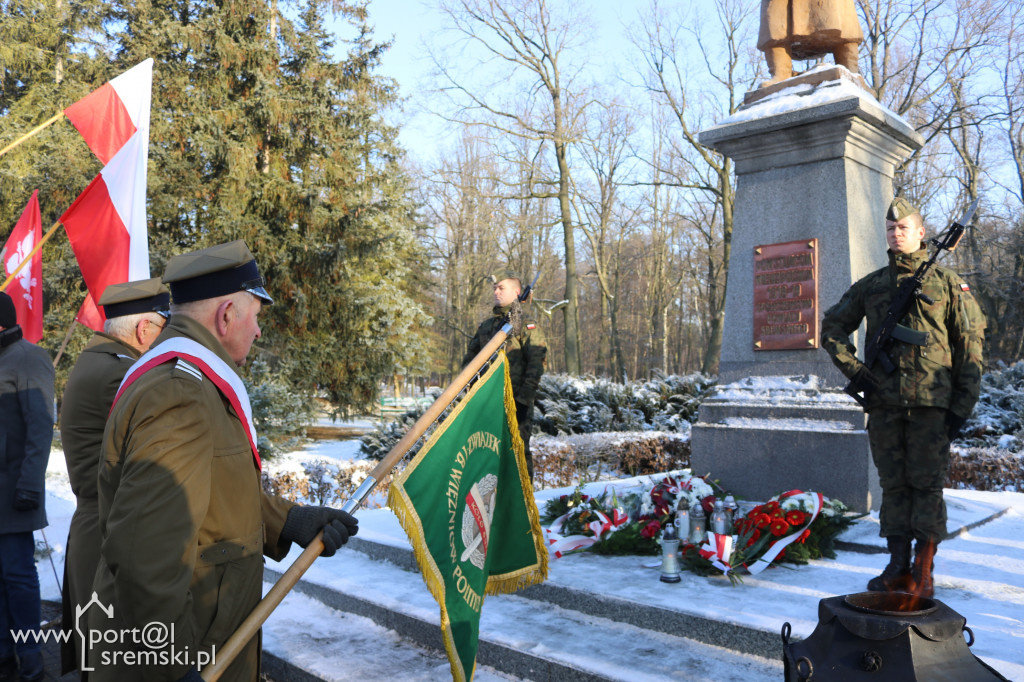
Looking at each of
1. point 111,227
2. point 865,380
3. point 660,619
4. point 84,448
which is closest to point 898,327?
point 865,380

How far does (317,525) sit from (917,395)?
3.28m

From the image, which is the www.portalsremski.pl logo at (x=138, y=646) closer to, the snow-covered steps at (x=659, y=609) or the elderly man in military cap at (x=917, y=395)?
the snow-covered steps at (x=659, y=609)

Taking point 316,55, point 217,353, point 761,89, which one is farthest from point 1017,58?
point 217,353

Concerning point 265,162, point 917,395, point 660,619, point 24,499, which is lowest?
point 660,619

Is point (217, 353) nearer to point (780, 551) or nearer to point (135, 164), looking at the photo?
point (780, 551)

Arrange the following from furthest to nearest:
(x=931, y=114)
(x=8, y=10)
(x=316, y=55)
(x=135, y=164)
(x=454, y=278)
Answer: (x=454, y=278), (x=931, y=114), (x=8, y=10), (x=316, y=55), (x=135, y=164)

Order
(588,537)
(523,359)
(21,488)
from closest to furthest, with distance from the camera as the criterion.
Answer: (21,488) < (588,537) < (523,359)

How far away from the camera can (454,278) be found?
35.7 m

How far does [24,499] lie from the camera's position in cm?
436

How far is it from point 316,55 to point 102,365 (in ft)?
58.8

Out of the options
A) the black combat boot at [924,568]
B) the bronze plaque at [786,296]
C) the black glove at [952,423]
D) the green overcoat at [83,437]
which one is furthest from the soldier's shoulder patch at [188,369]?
the bronze plaque at [786,296]

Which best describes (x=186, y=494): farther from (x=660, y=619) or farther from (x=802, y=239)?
(x=802, y=239)

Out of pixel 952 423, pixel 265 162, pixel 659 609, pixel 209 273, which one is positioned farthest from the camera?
pixel 265 162

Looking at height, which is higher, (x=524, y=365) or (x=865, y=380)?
(x=524, y=365)
